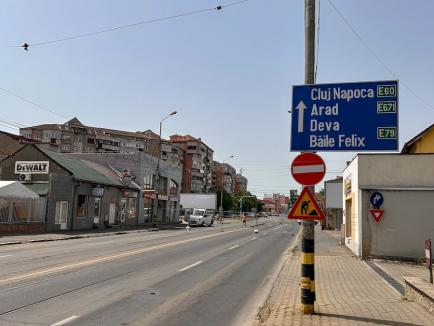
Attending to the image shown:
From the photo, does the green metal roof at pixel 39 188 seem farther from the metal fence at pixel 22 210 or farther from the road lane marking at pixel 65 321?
the road lane marking at pixel 65 321

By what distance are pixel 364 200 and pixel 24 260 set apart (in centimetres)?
1385

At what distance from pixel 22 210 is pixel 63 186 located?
5.30 metres


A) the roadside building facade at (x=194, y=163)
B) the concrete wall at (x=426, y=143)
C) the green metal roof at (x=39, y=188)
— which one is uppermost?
the roadside building facade at (x=194, y=163)

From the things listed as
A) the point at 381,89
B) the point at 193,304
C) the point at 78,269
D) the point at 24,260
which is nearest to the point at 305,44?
the point at 381,89

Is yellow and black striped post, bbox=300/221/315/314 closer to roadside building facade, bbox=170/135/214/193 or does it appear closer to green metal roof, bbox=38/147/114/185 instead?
green metal roof, bbox=38/147/114/185

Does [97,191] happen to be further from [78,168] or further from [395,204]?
[395,204]

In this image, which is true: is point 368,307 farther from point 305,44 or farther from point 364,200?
point 364,200

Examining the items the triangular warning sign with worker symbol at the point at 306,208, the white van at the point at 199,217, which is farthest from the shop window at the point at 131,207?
the triangular warning sign with worker symbol at the point at 306,208

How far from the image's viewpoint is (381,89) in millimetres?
9508

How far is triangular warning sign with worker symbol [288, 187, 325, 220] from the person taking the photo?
8.85m

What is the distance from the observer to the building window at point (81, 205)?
4115 centimetres

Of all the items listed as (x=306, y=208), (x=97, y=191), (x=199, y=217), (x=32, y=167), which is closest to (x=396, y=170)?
(x=306, y=208)

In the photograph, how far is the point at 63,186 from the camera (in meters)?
38.5

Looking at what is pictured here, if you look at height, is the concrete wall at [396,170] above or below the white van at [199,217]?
above
